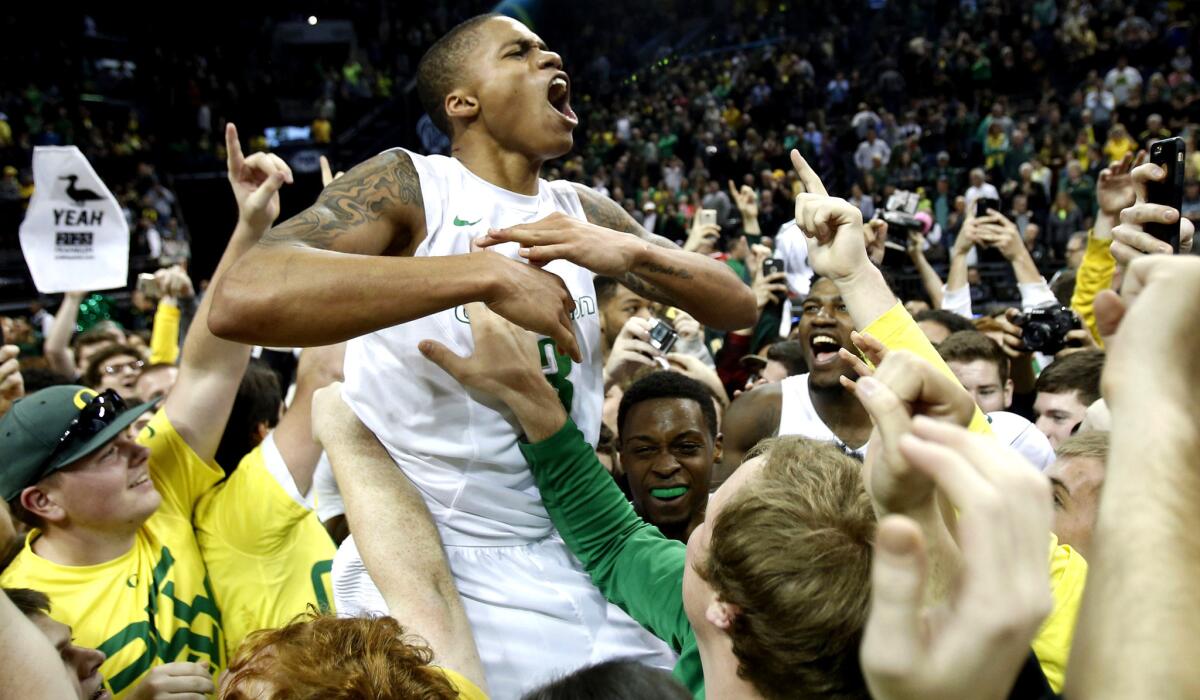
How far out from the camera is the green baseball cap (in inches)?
109

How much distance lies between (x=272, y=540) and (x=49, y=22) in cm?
2323

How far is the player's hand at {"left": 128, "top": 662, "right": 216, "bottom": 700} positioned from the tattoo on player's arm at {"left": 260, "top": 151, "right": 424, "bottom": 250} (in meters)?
1.03

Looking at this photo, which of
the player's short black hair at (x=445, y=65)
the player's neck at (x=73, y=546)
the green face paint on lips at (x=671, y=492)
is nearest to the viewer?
the player's short black hair at (x=445, y=65)

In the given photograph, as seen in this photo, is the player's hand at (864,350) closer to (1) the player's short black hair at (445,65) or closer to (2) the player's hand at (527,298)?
(2) the player's hand at (527,298)

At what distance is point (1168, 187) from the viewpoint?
215 cm

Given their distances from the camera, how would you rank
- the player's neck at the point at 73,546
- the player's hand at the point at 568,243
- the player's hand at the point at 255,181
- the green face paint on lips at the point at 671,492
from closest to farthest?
the player's hand at the point at 568,243 → the player's neck at the point at 73,546 → the player's hand at the point at 255,181 → the green face paint on lips at the point at 671,492

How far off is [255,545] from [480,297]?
5.11 feet

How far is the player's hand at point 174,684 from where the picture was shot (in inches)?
94.3

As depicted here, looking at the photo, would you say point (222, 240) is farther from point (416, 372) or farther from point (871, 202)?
point (416, 372)

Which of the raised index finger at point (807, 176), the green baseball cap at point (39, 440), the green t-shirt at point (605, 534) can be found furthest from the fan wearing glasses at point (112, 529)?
the raised index finger at point (807, 176)

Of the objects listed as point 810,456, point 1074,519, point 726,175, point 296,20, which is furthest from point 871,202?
point 296,20

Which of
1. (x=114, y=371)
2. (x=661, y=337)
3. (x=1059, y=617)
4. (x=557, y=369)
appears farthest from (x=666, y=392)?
(x=114, y=371)

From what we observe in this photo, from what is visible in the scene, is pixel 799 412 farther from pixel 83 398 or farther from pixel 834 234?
pixel 83 398

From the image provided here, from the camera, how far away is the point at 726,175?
17297mm
